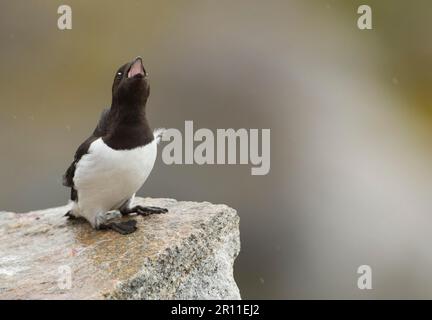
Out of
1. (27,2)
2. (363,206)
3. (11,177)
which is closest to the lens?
(363,206)

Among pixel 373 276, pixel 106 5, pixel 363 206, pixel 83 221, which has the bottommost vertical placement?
pixel 373 276

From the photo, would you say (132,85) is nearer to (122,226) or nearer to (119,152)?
(119,152)

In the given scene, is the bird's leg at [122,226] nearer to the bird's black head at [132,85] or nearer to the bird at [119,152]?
the bird at [119,152]

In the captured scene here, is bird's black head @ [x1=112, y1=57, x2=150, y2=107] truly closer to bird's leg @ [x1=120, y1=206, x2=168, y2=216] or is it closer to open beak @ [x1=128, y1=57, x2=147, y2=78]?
open beak @ [x1=128, y1=57, x2=147, y2=78]

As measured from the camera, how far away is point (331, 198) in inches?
463

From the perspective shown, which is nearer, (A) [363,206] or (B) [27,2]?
(A) [363,206]

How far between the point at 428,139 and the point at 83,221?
7997 millimetres

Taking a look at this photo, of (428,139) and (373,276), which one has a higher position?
(428,139)

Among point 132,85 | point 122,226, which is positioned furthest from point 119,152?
point 122,226

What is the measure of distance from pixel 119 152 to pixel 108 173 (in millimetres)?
197

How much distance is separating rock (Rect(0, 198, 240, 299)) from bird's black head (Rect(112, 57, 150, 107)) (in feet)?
3.47

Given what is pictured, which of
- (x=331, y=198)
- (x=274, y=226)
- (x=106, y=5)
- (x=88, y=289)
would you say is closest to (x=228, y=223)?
(x=88, y=289)
